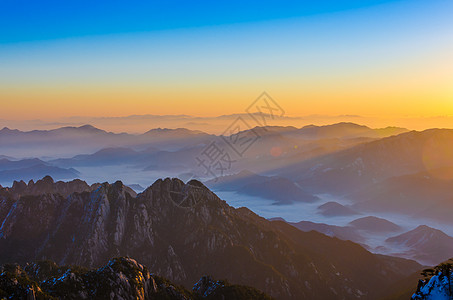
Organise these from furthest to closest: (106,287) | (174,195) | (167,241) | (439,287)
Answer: (174,195) → (167,241) → (106,287) → (439,287)

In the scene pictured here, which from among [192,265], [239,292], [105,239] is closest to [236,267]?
[192,265]

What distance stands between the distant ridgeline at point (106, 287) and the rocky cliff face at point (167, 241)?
5207cm

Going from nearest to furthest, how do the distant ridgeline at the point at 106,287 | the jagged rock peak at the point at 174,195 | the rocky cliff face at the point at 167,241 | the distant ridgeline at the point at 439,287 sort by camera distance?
the distant ridgeline at the point at 439,287
the distant ridgeline at the point at 106,287
the rocky cliff face at the point at 167,241
the jagged rock peak at the point at 174,195

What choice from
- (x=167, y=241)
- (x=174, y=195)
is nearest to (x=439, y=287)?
(x=167, y=241)

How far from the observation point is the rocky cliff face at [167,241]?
16538 cm

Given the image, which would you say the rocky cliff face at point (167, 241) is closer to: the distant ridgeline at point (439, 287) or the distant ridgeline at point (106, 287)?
the distant ridgeline at point (106, 287)

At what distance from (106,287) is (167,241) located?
8910cm

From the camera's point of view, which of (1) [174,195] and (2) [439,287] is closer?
(2) [439,287]

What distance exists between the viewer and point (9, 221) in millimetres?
178250

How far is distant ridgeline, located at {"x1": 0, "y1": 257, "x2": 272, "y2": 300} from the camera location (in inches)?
2832

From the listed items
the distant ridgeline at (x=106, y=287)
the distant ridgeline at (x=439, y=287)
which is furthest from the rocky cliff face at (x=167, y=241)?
the distant ridgeline at (x=439, y=287)

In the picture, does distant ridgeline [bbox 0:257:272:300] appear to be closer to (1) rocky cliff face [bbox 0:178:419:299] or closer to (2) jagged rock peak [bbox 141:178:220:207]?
(1) rocky cliff face [bbox 0:178:419:299]

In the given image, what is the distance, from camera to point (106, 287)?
88438mm

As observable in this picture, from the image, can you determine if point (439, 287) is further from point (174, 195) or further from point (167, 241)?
point (174, 195)
